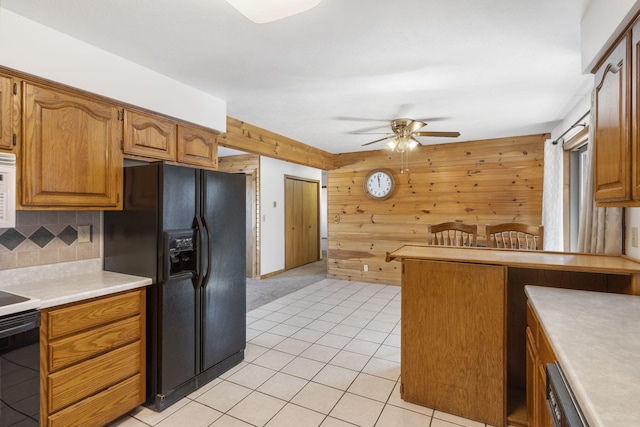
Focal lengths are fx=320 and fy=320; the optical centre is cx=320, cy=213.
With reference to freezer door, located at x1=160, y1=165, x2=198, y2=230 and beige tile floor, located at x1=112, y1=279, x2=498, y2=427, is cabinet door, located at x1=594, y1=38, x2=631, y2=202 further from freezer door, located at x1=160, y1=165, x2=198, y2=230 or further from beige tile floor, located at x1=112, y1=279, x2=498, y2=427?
freezer door, located at x1=160, y1=165, x2=198, y2=230

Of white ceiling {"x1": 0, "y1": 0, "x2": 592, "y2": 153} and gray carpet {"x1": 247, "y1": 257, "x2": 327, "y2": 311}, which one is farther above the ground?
white ceiling {"x1": 0, "y1": 0, "x2": 592, "y2": 153}

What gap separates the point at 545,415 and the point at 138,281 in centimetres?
219

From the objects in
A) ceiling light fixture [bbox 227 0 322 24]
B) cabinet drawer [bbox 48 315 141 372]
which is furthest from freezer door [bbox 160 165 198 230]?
ceiling light fixture [bbox 227 0 322 24]

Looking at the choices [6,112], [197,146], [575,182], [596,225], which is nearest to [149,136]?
[197,146]

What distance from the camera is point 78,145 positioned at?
6.47 feet

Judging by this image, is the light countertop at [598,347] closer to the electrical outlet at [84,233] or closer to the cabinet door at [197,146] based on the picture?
the cabinet door at [197,146]

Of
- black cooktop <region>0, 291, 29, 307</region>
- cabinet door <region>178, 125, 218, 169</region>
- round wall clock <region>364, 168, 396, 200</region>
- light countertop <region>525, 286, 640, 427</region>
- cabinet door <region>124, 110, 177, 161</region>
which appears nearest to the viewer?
light countertop <region>525, 286, 640, 427</region>

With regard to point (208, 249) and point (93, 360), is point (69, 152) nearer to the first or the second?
point (208, 249)

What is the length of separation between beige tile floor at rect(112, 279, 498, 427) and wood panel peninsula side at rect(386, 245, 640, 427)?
16 centimetres

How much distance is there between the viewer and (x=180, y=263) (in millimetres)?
2213

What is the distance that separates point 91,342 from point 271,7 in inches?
76.5

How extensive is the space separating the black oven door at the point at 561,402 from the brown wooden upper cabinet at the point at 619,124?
0.79m

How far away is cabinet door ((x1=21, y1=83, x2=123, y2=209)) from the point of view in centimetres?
177

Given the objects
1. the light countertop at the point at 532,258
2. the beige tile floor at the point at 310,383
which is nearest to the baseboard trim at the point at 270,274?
the beige tile floor at the point at 310,383
